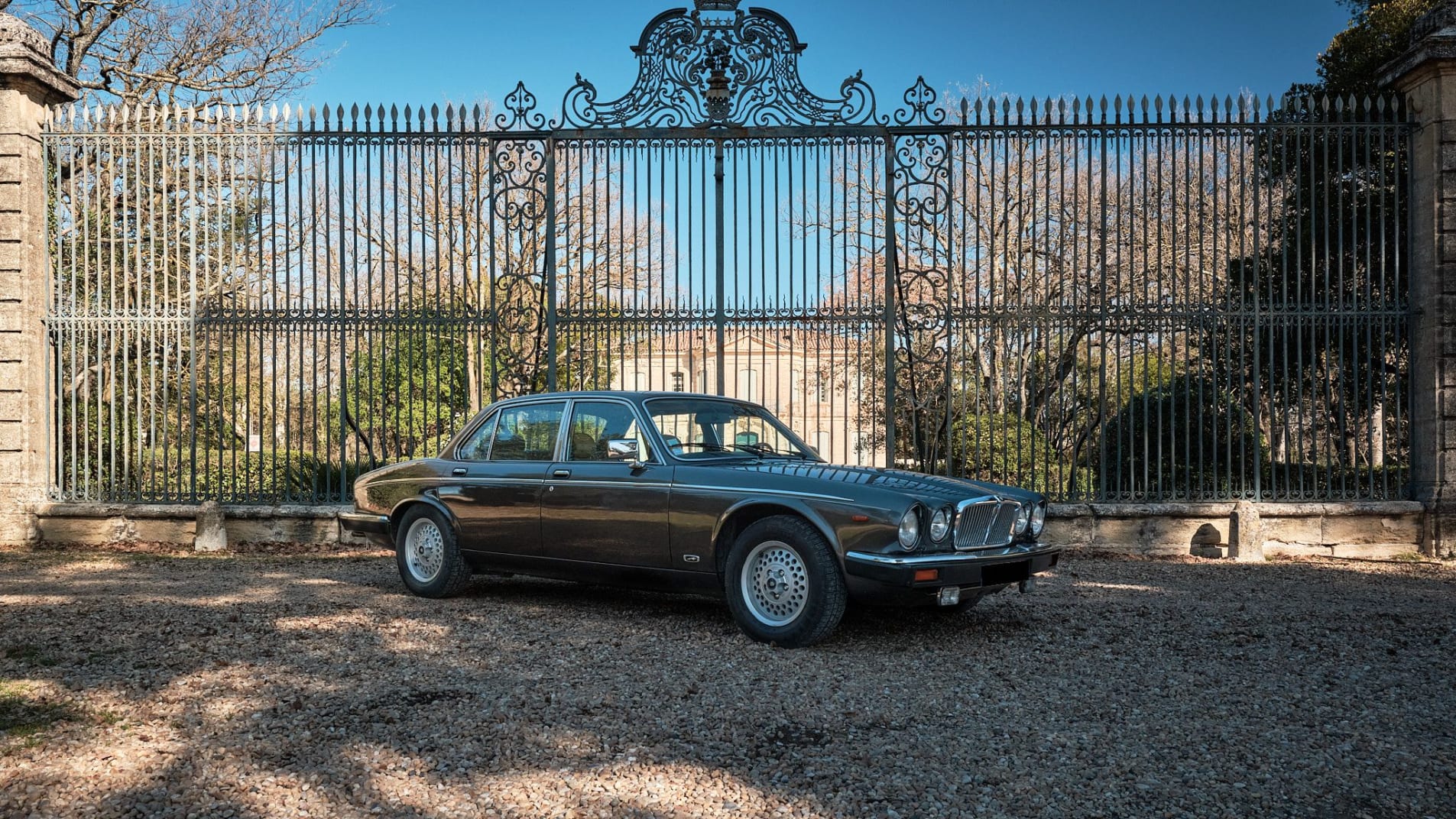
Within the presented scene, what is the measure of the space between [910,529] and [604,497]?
206cm

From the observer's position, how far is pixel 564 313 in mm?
11156

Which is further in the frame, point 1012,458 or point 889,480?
point 1012,458

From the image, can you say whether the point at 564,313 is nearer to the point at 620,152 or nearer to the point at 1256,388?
the point at 620,152

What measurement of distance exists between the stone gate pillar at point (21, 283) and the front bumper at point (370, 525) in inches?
206

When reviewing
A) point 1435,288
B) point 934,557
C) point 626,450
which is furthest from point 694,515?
point 1435,288

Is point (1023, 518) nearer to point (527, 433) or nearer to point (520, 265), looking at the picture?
point (527, 433)

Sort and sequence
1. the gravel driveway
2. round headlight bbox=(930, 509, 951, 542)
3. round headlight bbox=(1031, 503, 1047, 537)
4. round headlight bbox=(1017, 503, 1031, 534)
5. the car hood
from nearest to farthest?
the gravel driveway, round headlight bbox=(930, 509, 951, 542), the car hood, round headlight bbox=(1017, 503, 1031, 534), round headlight bbox=(1031, 503, 1047, 537)

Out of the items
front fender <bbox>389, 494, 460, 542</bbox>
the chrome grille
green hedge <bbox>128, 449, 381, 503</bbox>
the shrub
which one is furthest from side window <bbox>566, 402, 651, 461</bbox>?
the shrub

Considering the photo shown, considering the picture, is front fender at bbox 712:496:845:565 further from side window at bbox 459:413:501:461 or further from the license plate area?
side window at bbox 459:413:501:461

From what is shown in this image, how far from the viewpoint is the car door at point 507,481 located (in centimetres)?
709

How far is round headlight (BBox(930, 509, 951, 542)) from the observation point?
5.69 m

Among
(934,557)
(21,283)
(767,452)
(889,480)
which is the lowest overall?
(934,557)

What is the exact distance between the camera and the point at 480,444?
7.62 metres

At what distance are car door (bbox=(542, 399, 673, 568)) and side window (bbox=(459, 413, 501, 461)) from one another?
29.6 inches
